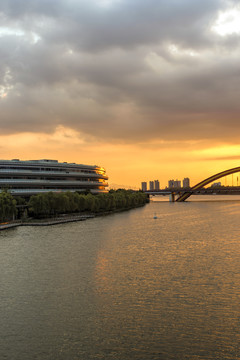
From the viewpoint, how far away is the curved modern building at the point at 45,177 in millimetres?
146375

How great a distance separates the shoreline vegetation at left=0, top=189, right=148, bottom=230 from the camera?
94.8 meters

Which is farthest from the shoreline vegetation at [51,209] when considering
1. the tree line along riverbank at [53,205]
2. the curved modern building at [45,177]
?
the curved modern building at [45,177]

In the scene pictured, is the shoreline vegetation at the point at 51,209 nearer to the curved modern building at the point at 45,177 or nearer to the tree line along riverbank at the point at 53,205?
the tree line along riverbank at the point at 53,205

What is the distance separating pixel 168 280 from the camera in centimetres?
3788

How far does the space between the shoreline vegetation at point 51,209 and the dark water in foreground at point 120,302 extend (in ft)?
120

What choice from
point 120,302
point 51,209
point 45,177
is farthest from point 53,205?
point 120,302

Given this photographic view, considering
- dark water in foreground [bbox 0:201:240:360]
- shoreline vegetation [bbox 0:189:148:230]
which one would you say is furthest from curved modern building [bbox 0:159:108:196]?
dark water in foreground [bbox 0:201:240:360]

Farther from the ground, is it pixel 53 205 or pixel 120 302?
pixel 53 205

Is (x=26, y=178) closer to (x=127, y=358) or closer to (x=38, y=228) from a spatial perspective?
(x=38, y=228)

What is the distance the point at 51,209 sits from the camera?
114875mm

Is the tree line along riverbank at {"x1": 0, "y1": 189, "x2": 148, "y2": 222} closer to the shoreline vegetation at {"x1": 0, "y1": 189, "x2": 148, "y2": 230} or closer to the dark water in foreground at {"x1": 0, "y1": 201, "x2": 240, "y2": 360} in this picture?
the shoreline vegetation at {"x1": 0, "y1": 189, "x2": 148, "y2": 230}

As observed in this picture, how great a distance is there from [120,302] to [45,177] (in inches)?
5195

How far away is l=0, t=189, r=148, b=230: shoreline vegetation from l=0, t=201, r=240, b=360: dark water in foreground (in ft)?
120

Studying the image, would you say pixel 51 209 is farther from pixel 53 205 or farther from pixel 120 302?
pixel 120 302
